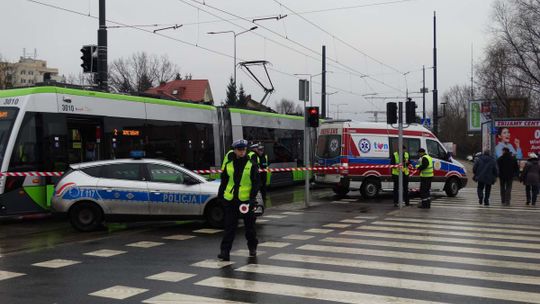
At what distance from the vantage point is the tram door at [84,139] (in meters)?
12.6

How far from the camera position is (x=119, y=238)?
10.0m

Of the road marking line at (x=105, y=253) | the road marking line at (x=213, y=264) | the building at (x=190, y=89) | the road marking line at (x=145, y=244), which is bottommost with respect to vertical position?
the road marking line at (x=213, y=264)

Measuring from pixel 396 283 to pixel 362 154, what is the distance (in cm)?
1183

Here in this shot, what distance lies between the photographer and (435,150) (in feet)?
63.3

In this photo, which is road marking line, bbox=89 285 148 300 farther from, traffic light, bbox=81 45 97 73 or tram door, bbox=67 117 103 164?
traffic light, bbox=81 45 97 73

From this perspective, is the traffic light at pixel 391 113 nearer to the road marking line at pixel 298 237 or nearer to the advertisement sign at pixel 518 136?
the road marking line at pixel 298 237

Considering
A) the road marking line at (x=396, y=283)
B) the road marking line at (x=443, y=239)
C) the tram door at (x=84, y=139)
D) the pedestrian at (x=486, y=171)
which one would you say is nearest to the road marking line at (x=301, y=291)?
the road marking line at (x=396, y=283)

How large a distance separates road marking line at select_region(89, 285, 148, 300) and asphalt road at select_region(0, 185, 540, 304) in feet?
0.04

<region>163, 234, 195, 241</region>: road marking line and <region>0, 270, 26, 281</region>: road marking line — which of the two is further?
<region>163, 234, 195, 241</region>: road marking line

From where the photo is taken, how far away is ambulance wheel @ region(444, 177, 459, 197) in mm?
19531

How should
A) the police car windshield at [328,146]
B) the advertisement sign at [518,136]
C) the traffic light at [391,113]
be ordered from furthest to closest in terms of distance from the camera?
the advertisement sign at [518,136] → the police car windshield at [328,146] → the traffic light at [391,113]

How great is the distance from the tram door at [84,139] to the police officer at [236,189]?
6.02 metres

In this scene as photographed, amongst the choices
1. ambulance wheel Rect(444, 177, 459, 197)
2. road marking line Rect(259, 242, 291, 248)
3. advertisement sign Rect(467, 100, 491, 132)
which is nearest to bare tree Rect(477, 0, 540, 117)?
advertisement sign Rect(467, 100, 491, 132)

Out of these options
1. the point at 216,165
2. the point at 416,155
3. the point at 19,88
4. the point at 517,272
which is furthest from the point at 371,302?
the point at 416,155
